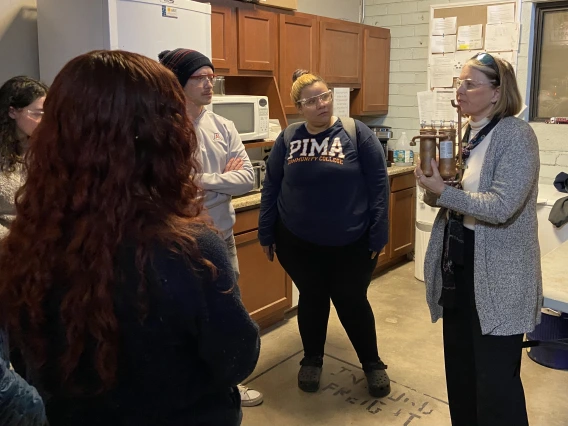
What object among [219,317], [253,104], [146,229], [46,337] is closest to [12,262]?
[46,337]

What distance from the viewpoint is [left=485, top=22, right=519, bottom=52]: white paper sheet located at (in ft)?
12.8

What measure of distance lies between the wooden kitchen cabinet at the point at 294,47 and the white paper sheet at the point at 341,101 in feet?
1.23

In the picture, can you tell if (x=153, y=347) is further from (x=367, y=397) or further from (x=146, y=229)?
(x=367, y=397)

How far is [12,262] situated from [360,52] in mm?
3885

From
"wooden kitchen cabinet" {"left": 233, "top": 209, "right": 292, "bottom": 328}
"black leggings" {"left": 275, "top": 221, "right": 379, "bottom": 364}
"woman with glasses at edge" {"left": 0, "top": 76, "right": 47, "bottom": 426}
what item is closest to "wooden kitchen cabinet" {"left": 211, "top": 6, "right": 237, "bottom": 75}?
"wooden kitchen cabinet" {"left": 233, "top": 209, "right": 292, "bottom": 328}

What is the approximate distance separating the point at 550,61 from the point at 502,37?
38cm

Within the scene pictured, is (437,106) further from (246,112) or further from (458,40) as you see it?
(246,112)

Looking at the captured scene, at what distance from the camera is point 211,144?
2.23m

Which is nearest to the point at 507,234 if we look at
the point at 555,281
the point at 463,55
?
the point at 555,281

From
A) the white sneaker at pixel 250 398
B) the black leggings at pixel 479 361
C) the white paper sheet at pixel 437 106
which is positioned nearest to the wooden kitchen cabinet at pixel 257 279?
the white sneaker at pixel 250 398

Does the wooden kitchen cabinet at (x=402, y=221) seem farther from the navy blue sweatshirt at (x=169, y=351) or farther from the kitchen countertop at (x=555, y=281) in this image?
the navy blue sweatshirt at (x=169, y=351)

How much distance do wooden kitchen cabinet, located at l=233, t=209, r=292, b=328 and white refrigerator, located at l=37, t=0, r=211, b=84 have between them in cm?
99

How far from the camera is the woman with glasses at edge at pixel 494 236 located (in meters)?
1.70

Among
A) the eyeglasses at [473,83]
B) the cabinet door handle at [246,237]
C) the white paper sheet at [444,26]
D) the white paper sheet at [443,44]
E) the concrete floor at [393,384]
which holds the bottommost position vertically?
the concrete floor at [393,384]
